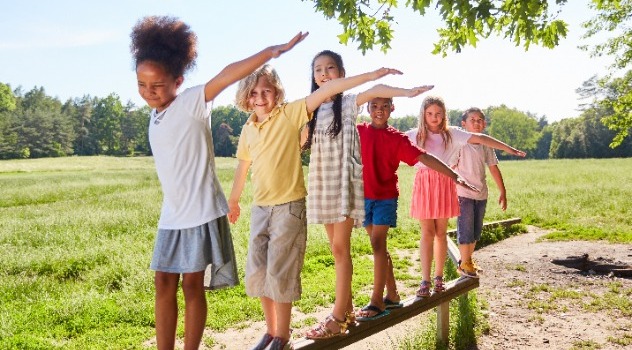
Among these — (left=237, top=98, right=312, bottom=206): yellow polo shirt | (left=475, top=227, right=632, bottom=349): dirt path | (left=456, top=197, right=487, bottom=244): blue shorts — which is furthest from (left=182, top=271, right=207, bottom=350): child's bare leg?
(left=475, top=227, right=632, bottom=349): dirt path

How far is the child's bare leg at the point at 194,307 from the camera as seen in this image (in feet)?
9.77

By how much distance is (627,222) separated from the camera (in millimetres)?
13375

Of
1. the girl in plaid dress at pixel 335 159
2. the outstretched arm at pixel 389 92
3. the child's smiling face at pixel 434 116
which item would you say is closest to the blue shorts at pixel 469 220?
the child's smiling face at pixel 434 116

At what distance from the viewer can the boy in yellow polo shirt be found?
10.7ft

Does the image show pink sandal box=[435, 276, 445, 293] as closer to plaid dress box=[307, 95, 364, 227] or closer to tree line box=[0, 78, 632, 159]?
plaid dress box=[307, 95, 364, 227]

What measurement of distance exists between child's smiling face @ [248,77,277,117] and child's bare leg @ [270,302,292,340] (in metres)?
1.19

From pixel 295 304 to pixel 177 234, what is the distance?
14.5ft

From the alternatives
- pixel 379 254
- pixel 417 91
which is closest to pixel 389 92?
pixel 417 91

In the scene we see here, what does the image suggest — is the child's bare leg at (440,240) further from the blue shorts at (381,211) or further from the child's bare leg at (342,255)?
the child's bare leg at (342,255)

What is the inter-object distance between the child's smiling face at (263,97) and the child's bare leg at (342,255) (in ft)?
3.00

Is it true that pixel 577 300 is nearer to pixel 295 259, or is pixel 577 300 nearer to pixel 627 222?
pixel 295 259

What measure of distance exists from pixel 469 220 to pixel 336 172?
9.94ft

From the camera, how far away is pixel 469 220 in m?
6.03

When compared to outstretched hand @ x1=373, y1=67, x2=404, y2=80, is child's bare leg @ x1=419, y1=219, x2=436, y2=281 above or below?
below
